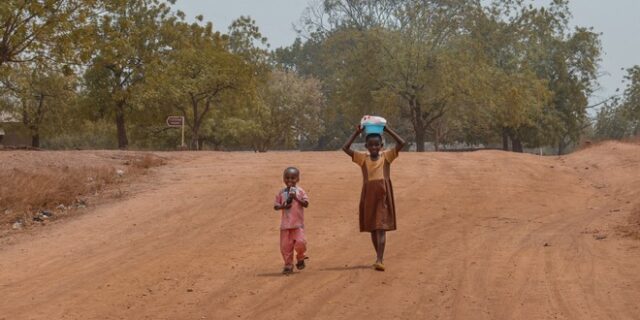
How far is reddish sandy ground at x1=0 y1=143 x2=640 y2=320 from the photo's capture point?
6.86 metres

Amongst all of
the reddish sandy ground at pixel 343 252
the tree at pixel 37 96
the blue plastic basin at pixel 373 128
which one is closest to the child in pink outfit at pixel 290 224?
the reddish sandy ground at pixel 343 252

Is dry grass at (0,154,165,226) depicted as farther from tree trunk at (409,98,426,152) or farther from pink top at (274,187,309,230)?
tree trunk at (409,98,426,152)

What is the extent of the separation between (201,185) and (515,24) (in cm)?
3675

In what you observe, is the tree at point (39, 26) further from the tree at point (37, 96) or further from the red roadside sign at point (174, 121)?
the tree at point (37, 96)

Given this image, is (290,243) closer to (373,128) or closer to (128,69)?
(373,128)

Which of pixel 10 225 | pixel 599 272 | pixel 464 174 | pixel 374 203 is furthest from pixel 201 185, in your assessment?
pixel 599 272

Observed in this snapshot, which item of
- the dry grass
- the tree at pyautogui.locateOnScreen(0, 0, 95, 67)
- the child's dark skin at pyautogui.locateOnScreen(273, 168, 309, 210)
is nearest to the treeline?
the tree at pyautogui.locateOnScreen(0, 0, 95, 67)

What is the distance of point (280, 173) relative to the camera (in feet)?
57.7

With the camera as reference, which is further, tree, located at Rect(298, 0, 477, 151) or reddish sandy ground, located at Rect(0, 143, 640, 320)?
tree, located at Rect(298, 0, 477, 151)

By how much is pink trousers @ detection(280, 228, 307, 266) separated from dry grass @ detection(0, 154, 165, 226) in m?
6.23

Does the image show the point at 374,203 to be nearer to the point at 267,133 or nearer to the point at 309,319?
the point at 309,319

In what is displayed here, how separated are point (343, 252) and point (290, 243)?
160cm

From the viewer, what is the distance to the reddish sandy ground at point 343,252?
686 cm

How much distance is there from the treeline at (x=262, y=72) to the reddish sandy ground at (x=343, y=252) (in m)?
11.7
